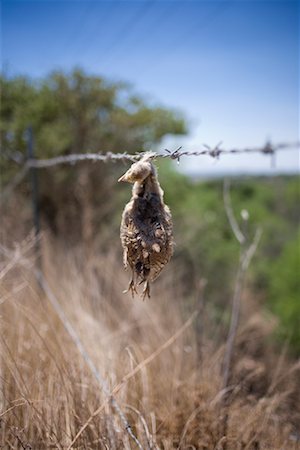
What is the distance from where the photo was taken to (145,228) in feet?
2.39

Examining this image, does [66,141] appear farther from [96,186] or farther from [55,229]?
[55,229]

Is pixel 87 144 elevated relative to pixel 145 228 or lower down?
elevated

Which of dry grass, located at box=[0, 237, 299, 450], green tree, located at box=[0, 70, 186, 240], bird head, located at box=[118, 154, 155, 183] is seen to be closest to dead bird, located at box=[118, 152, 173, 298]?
bird head, located at box=[118, 154, 155, 183]

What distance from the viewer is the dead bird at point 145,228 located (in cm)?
72

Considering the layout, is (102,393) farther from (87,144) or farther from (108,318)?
(87,144)

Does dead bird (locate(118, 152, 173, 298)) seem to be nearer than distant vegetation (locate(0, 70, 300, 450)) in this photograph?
Yes

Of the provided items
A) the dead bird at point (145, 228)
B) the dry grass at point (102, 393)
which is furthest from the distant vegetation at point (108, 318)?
the dead bird at point (145, 228)

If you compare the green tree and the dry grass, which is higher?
the green tree

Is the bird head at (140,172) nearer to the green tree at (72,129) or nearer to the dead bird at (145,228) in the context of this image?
the dead bird at (145,228)

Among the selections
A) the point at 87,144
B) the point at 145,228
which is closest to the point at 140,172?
the point at 145,228

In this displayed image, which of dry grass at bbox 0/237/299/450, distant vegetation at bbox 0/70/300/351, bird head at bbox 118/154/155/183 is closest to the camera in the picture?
bird head at bbox 118/154/155/183

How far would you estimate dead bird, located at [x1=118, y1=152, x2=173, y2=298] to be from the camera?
716 mm

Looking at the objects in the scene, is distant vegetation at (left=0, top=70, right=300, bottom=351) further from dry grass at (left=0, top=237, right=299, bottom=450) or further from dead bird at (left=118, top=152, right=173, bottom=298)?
dead bird at (left=118, top=152, right=173, bottom=298)

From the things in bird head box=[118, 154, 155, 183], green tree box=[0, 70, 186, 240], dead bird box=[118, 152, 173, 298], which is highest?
green tree box=[0, 70, 186, 240]
